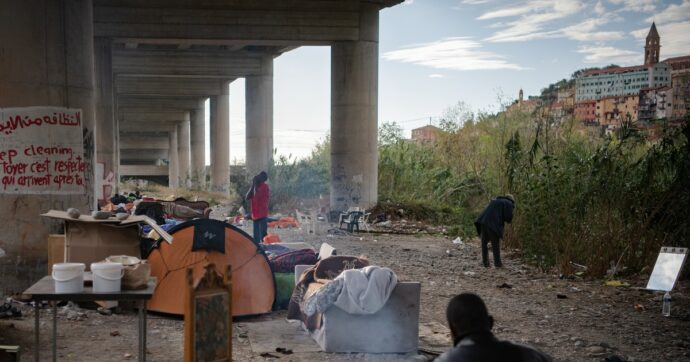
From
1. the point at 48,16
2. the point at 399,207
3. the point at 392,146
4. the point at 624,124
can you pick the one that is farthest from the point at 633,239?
the point at 392,146

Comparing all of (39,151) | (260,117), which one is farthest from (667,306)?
(260,117)

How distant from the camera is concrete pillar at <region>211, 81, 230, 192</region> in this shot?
45.0 m

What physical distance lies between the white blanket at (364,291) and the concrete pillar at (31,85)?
16.1ft

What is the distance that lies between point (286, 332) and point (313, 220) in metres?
12.7

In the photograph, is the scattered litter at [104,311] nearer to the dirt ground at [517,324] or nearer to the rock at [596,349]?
the dirt ground at [517,324]

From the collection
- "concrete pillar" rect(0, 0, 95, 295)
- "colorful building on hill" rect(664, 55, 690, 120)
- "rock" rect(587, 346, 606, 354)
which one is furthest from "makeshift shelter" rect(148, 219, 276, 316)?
"colorful building on hill" rect(664, 55, 690, 120)

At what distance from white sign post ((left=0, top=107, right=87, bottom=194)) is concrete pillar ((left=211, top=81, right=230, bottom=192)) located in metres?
33.9

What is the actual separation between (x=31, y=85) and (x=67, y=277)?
5.43 metres

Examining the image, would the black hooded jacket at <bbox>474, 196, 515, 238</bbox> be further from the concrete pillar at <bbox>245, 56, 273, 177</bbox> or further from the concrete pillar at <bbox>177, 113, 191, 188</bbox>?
the concrete pillar at <bbox>177, 113, 191, 188</bbox>

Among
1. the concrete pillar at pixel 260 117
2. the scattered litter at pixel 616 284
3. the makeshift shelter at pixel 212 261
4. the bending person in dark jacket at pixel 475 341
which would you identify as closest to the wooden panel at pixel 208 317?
the bending person in dark jacket at pixel 475 341

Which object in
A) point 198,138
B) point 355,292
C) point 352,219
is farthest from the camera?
point 198,138

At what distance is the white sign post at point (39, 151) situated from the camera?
34.6 ft

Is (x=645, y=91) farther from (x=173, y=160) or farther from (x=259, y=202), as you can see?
(x=173, y=160)

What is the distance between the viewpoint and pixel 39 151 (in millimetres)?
10625
